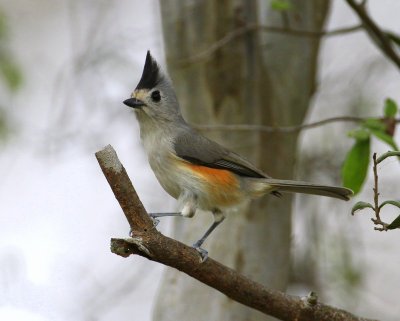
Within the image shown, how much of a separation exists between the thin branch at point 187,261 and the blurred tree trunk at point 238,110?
1.09m

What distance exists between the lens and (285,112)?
12.1 ft

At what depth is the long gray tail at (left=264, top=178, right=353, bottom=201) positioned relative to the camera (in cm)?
269

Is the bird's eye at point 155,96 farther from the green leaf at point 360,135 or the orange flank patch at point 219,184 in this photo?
the green leaf at point 360,135

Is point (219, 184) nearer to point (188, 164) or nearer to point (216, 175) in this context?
point (216, 175)

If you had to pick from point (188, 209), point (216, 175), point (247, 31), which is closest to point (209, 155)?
point (216, 175)

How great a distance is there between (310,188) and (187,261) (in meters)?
0.77

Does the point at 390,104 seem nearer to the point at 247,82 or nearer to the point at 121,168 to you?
the point at 247,82

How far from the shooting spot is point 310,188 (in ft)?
9.26

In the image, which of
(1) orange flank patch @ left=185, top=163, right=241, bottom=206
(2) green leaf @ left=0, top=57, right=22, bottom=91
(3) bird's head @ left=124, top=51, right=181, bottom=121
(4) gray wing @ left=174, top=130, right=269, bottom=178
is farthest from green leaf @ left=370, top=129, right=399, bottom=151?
(2) green leaf @ left=0, top=57, right=22, bottom=91

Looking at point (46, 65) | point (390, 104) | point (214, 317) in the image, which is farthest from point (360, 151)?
point (46, 65)

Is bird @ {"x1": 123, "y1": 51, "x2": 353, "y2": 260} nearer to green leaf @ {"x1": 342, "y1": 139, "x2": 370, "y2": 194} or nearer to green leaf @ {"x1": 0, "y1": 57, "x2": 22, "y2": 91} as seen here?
green leaf @ {"x1": 342, "y1": 139, "x2": 370, "y2": 194}

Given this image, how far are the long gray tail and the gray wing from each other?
2.8 inches

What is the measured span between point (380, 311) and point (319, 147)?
1.29 metres

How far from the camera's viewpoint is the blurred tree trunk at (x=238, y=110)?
11.4 feet
